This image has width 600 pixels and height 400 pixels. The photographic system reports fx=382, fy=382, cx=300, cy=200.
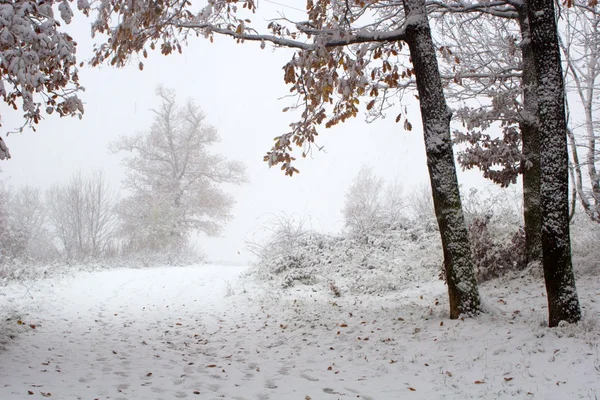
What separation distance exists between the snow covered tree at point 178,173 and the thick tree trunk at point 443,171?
18454 millimetres

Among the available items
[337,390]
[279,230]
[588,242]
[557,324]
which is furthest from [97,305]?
[588,242]

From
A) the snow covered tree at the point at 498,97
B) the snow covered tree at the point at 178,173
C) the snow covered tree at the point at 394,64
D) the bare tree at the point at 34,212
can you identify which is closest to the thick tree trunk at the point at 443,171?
the snow covered tree at the point at 394,64

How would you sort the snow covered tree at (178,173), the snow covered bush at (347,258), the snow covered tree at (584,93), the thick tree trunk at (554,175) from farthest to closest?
1. the snow covered tree at (178,173)
2. the snow covered bush at (347,258)
3. the snow covered tree at (584,93)
4. the thick tree trunk at (554,175)

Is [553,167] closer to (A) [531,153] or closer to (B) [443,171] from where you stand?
(B) [443,171]

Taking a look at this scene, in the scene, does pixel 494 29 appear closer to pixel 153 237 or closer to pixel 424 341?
pixel 424 341

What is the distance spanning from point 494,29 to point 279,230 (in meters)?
8.29

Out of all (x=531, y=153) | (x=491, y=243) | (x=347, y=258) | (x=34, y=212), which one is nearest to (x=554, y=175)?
(x=531, y=153)

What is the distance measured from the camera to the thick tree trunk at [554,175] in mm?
4414

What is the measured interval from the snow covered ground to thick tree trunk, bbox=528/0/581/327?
0.34 m

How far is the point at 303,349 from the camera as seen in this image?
5.52m

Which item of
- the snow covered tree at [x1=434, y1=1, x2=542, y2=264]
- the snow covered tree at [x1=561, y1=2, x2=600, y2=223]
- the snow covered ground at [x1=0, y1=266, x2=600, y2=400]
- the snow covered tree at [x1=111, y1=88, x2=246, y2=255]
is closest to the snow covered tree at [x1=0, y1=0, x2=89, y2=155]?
the snow covered ground at [x1=0, y1=266, x2=600, y2=400]

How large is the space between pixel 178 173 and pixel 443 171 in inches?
812

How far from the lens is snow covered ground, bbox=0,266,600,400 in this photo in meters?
3.67

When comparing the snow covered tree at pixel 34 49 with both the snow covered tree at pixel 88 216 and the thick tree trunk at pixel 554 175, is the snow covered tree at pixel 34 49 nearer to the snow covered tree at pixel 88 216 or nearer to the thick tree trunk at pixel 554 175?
the thick tree trunk at pixel 554 175
